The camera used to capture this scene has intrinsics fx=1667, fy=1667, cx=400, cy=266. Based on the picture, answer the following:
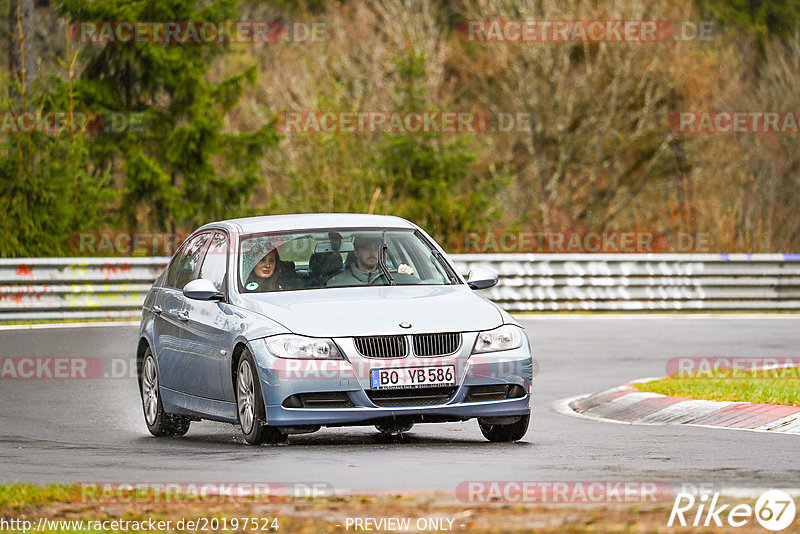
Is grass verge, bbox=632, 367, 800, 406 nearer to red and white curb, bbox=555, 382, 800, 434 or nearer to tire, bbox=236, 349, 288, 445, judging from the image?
red and white curb, bbox=555, 382, 800, 434

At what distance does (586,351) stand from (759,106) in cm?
2180

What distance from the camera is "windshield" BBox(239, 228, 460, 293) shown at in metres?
11.7

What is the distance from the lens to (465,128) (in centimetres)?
4094

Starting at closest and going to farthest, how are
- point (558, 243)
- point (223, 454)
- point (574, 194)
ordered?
point (223, 454) < point (558, 243) < point (574, 194)

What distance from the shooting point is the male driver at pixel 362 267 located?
38.5 ft

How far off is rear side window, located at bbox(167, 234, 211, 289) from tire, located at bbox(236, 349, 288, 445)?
1671 mm

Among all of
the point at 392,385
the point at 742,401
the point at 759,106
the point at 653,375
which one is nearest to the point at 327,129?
the point at 759,106

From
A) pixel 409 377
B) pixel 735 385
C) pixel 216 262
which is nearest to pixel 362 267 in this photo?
pixel 216 262

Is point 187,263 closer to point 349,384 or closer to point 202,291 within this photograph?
point 202,291

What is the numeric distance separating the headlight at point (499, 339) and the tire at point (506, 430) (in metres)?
0.54

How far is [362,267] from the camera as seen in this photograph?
11.9 meters

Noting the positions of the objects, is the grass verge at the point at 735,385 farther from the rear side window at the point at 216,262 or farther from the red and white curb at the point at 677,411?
the rear side window at the point at 216,262

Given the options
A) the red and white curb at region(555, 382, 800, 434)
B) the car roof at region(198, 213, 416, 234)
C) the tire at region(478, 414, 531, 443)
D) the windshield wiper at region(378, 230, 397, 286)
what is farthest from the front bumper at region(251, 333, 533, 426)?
the red and white curb at region(555, 382, 800, 434)

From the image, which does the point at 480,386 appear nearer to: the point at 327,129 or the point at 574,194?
the point at 327,129
